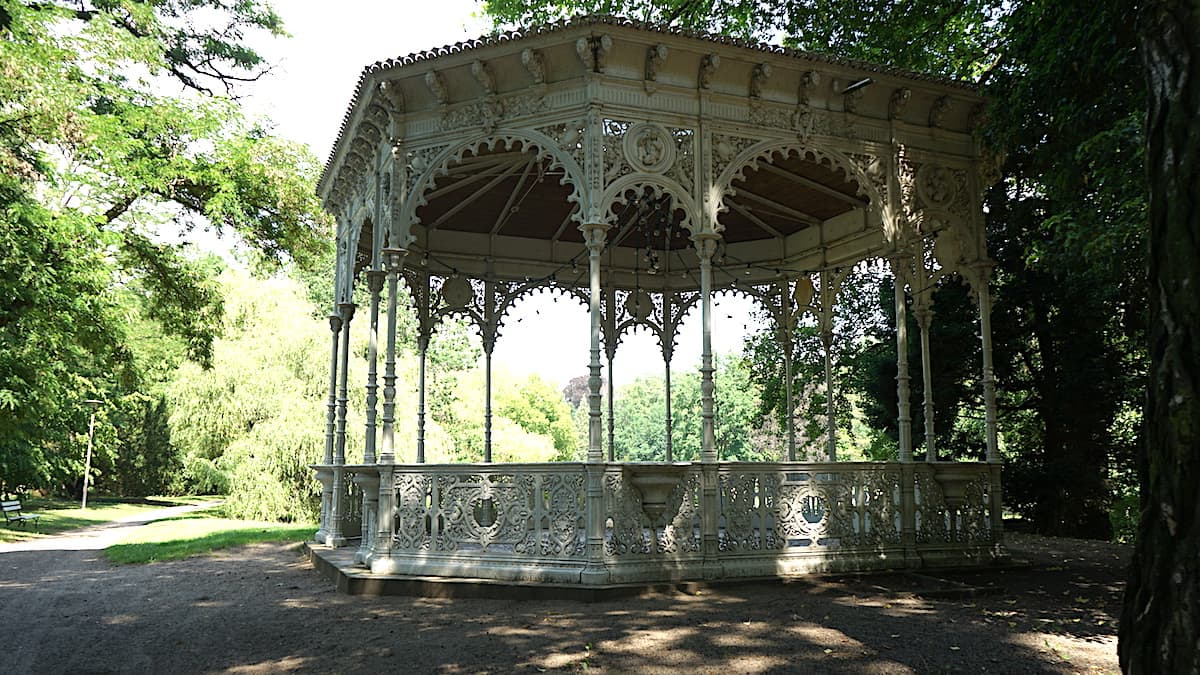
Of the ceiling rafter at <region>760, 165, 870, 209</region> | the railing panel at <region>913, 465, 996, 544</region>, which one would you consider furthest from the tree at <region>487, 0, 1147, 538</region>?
the railing panel at <region>913, 465, 996, 544</region>

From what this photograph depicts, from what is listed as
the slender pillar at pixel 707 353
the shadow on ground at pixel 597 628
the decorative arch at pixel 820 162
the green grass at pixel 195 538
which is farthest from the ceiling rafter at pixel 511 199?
the green grass at pixel 195 538

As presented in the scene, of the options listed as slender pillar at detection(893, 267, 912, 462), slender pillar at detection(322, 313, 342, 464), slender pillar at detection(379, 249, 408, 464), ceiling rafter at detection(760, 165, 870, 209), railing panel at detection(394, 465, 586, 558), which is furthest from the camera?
slender pillar at detection(322, 313, 342, 464)

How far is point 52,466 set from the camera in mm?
22359

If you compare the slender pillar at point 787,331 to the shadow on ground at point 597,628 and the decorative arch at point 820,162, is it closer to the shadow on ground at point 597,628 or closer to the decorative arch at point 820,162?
the decorative arch at point 820,162

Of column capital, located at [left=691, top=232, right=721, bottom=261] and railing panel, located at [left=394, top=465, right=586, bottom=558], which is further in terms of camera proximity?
column capital, located at [left=691, top=232, right=721, bottom=261]

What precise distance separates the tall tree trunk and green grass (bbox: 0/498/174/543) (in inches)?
708

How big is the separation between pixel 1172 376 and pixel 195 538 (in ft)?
48.5

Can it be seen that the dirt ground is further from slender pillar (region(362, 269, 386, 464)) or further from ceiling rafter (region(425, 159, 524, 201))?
ceiling rafter (region(425, 159, 524, 201))

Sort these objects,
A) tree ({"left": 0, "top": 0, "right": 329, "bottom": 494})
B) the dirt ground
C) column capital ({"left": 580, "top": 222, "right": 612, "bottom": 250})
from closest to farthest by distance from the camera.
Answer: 1. the dirt ground
2. column capital ({"left": 580, "top": 222, "right": 612, "bottom": 250})
3. tree ({"left": 0, "top": 0, "right": 329, "bottom": 494})

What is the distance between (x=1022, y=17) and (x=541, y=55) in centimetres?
534

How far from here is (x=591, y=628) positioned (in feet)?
19.5

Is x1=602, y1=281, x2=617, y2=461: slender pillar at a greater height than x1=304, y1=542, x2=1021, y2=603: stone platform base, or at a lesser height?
greater

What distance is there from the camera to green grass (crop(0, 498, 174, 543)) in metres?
17.0

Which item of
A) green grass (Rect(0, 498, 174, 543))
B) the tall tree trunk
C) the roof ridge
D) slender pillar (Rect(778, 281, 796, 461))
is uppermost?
the roof ridge
